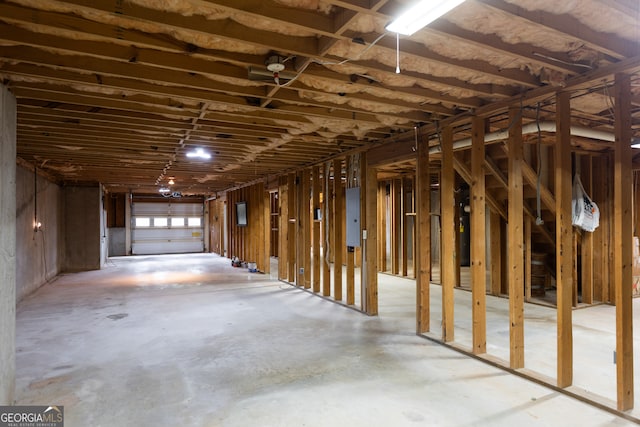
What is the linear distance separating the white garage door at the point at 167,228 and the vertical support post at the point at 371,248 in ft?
40.2

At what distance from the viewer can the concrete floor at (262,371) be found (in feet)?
7.98

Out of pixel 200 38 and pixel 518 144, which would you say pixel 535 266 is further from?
pixel 200 38

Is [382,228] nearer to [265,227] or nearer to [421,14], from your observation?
[265,227]

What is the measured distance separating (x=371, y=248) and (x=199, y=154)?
10.0ft

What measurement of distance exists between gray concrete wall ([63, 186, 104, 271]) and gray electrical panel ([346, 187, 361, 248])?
24.5 feet

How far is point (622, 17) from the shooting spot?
209cm

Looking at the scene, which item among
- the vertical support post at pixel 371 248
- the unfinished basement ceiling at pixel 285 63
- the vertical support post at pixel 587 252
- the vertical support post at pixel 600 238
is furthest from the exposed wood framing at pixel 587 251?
the vertical support post at pixel 371 248

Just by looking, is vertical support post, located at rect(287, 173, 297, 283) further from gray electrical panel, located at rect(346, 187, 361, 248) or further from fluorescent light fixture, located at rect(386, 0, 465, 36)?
fluorescent light fixture, located at rect(386, 0, 465, 36)

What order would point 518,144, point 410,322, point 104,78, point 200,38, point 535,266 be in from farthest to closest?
1. point 535,266
2. point 410,322
3. point 518,144
4. point 104,78
5. point 200,38

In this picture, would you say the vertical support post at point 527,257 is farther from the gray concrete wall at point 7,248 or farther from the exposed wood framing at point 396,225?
the gray concrete wall at point 7,248

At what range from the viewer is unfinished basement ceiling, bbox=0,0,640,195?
2.00 m

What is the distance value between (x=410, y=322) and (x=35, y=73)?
447 cm

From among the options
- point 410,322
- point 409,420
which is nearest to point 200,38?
point 409,420

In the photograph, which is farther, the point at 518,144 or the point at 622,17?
the point at 518,144
